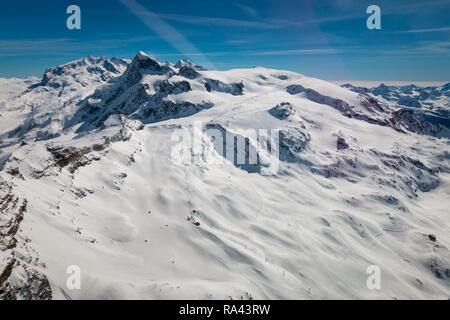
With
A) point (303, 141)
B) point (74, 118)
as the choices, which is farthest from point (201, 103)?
point (74, 118)

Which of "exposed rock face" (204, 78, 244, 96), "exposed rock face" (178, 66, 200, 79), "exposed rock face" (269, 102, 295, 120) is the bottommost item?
"exposed rock face" (269, 102, 295, 120)

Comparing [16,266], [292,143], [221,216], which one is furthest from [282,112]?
[16,266]

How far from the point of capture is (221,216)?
89.7 feet

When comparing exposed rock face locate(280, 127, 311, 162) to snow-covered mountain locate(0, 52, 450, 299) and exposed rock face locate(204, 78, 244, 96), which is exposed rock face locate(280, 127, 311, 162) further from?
exposed rock face locate(204, 78, 244, 96)

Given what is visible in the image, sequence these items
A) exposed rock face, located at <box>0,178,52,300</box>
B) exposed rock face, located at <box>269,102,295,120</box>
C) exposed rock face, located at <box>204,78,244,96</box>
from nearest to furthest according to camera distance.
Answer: exposed rock face, located at <box>0,178,52,300</box>
exposed rock face, located at <box>269,102,295,120</box>
exposed rock face, located at <box>204,78,244,96</box>

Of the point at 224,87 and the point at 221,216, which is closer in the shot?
the point at 221,216

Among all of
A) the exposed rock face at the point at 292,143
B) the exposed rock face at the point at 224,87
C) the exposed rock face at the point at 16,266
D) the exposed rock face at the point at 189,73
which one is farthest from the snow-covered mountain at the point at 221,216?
the exposed rock face at the point at 189,73

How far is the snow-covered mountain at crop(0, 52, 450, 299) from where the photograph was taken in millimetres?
16250

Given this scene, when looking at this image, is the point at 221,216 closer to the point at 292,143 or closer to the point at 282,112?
the point at 292,143

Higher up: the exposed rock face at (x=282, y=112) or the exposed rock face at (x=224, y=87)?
the exposed rock face at (x=224, y=87)

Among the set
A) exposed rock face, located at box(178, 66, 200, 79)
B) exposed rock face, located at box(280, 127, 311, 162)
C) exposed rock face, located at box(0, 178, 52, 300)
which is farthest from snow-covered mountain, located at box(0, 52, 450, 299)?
exposed rock face, located at box(178, 66, 200, 79)

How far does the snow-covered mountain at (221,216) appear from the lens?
16.2m

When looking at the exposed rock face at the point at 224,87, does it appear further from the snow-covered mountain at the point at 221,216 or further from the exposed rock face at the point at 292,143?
the exposed rock face at the point at 292,143

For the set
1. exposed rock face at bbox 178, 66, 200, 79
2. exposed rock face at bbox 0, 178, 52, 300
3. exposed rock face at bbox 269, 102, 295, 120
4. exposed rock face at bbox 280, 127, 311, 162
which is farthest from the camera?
exposed rock face at bbox 178, 66, 200, 79
